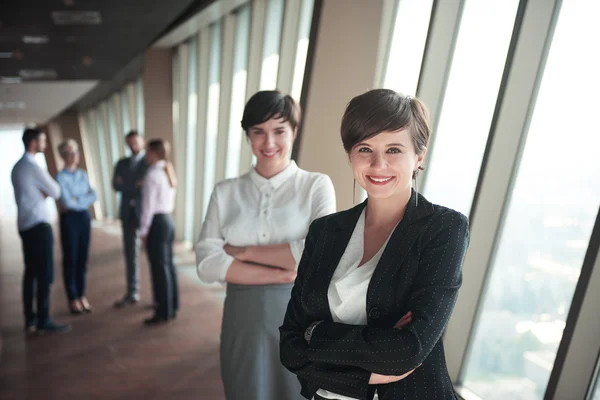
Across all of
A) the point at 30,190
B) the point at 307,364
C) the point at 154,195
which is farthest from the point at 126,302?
the point at 307,364

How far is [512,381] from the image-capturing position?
3.14 m

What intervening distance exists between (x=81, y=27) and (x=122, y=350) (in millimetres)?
5249

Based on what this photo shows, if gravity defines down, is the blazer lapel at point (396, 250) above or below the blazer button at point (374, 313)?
above

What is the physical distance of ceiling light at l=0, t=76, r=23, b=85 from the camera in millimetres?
12480

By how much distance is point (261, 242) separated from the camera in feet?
7.37

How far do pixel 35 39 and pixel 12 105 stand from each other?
31.2 ft

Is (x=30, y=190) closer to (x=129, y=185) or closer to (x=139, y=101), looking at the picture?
(x=129, y=185)

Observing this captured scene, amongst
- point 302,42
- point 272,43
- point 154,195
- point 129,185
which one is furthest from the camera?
point 272,43

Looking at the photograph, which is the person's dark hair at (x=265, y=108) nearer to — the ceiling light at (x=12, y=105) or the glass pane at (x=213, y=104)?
the glass pane at (x=213, y=104)

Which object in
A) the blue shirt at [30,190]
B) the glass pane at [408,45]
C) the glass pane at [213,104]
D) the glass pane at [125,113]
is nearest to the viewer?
the glass pane at [408,45]

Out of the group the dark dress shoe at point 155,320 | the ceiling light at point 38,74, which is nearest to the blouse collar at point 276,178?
the dark dress shoe at point 155,320

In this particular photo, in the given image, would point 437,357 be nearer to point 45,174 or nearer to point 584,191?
point 584,191

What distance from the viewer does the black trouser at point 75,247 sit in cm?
589

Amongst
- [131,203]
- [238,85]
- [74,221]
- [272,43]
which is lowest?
[74,221]
